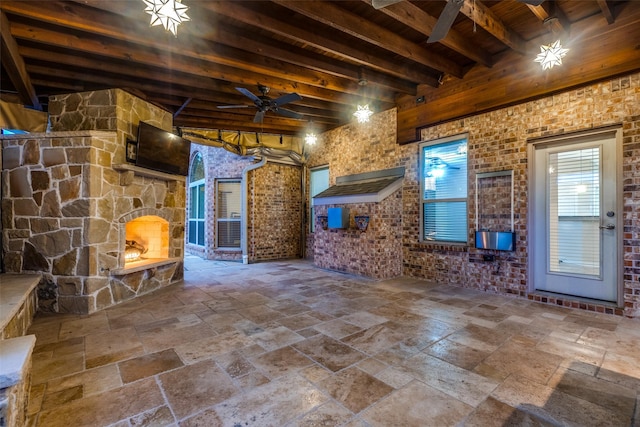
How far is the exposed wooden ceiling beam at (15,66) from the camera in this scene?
2.94 metres

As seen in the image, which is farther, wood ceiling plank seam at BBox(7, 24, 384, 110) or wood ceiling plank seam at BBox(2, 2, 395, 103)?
wood ceiling plank seam at BBox(7, 24, 384, 110)

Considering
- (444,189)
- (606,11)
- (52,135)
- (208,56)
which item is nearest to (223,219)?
(52,135)

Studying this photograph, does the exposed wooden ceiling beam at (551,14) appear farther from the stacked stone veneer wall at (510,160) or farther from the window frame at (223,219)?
the window frame at (223,219)

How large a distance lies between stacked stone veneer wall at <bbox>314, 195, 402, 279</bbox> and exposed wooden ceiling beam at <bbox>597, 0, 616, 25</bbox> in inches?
128

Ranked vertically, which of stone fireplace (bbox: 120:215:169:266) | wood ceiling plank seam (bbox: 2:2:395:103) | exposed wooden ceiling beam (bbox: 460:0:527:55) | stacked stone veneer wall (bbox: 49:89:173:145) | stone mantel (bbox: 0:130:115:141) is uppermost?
Answer: exposed wooden ceiling beam (bbox: 460:0:527:55)

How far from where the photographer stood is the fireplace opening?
4.83 metres

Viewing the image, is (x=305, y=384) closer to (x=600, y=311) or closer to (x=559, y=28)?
(x=600, y=311)

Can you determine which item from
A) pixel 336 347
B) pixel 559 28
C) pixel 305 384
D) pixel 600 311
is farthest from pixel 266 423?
pixel 559 28

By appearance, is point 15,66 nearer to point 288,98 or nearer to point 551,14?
point 288,98

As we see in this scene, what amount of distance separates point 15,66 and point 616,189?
7.11 metres

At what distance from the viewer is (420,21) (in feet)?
10.2

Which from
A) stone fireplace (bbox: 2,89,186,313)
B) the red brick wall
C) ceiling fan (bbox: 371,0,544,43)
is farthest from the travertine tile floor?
the red brick wall

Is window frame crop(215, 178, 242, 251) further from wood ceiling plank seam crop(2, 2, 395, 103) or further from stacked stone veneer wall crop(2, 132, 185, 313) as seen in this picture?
stacked stone veneer wall crop(2, 132, 185, 313)

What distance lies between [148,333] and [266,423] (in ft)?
6.11
